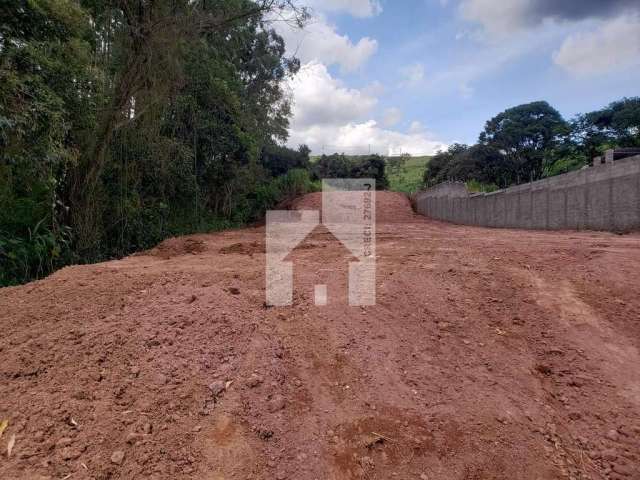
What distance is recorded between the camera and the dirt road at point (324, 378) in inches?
65.4

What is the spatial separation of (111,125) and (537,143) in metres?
20.3

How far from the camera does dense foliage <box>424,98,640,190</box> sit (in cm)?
1653

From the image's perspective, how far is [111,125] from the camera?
6176 mm

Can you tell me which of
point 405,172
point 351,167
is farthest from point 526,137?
point 405,172

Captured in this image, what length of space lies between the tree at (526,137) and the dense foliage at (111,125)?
49.7ft

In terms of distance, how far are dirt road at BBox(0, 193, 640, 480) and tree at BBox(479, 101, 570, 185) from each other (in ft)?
→ 63.3

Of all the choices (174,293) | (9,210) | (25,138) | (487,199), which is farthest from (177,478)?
(487,199)

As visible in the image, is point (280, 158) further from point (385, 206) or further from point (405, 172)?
point (405, 172)

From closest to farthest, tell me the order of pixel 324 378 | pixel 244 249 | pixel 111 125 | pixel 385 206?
pixel 324 378 < pixel 244 249 < pixel 111 125 < pixel 385 206

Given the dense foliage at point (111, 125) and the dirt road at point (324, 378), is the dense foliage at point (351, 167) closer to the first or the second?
the dense foliage at point (111, 125)

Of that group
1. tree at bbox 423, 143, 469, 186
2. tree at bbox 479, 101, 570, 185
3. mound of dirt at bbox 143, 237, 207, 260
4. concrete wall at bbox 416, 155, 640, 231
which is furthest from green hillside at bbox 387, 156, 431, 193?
mound of dirt at bbox 143, 237, 207, 260

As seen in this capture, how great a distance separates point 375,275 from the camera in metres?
3.35

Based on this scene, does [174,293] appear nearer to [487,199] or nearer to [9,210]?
[9,210]

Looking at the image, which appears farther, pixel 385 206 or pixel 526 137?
pixel 526 137
